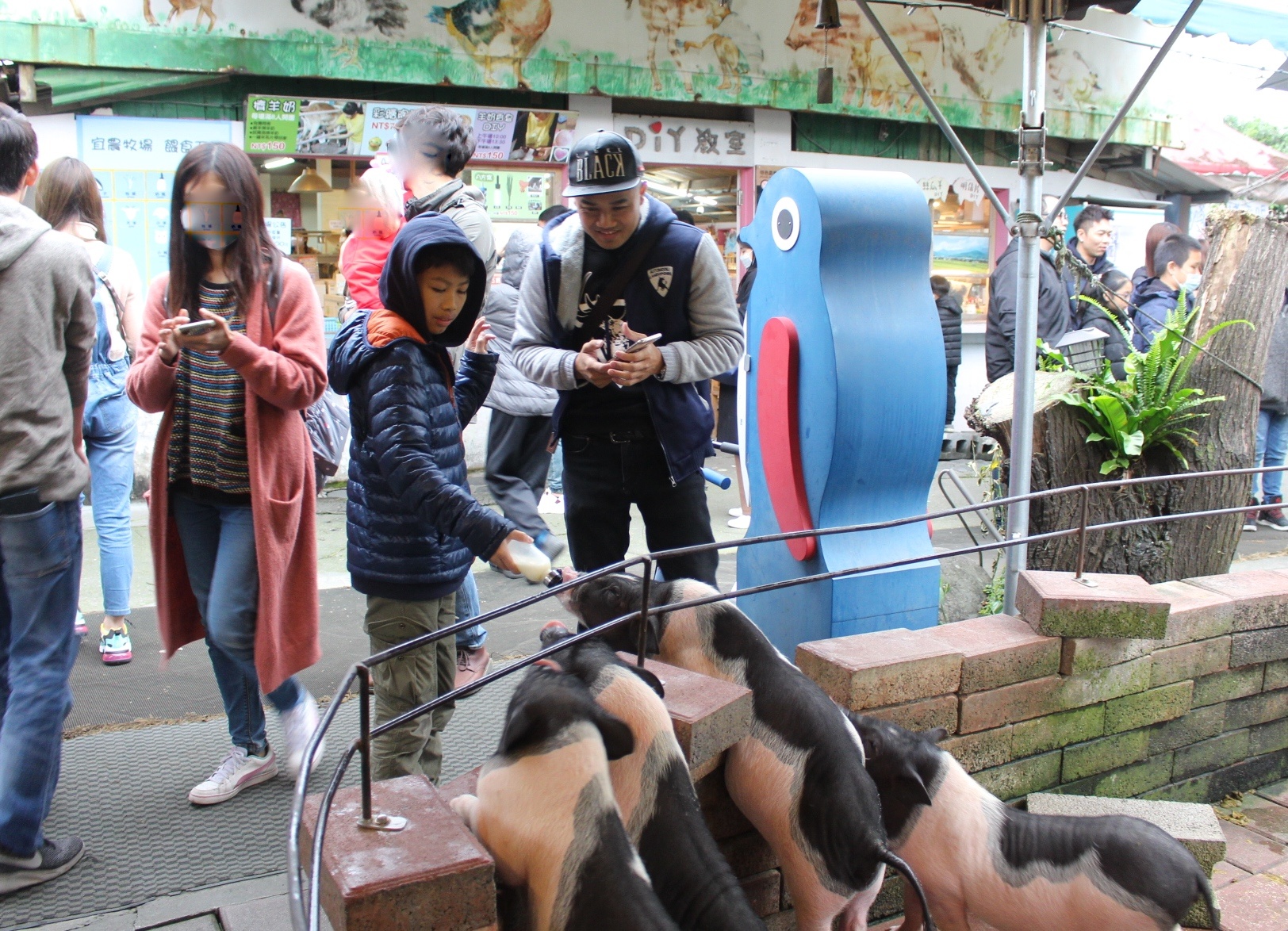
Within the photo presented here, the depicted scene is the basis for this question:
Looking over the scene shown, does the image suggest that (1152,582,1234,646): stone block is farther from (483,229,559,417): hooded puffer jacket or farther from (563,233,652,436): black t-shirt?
(483,229,559,417): hooded puffer jacket

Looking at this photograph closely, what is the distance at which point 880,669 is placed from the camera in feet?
8.85

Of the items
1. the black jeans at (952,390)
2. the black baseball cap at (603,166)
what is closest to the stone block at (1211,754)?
the black baseball cap at (603,166)

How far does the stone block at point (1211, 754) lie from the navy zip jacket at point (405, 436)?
255 cm

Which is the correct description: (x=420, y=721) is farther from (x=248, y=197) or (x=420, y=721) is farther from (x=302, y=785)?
(x=248, y=197)

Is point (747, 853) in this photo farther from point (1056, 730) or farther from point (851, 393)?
point (851, 393)

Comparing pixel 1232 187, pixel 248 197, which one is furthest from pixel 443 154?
pixel 1232 187

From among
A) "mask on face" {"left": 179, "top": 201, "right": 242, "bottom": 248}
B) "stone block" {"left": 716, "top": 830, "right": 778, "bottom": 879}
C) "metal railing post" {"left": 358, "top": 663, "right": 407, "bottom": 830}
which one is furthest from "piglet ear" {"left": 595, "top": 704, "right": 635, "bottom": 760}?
"mask on face" {"left": 179, "top": 201, "right": 242, "bottom": 248}

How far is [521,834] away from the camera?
5.99ft

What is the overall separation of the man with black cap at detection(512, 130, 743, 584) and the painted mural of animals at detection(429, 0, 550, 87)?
5983mm

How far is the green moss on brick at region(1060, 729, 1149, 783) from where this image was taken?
324cm

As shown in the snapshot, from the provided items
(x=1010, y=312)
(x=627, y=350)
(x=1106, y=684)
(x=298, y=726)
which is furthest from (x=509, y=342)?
(x=1106, y=684)

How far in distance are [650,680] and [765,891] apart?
0.80m

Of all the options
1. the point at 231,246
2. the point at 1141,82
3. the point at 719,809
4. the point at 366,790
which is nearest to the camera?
the point at 366,790

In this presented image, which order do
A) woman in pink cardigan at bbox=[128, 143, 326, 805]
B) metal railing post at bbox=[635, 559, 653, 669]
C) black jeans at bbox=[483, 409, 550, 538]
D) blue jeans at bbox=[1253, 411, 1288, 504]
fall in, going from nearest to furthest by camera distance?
metal railing post at bbox=[635, 559, 653, 669] → woman in pink cardigan at bbox=[128, 143, 326, 805] → black jeans at bbox=[483, 409, 550, 538] → blue jeans at bbox=[1253, 411, 1288, 504]
